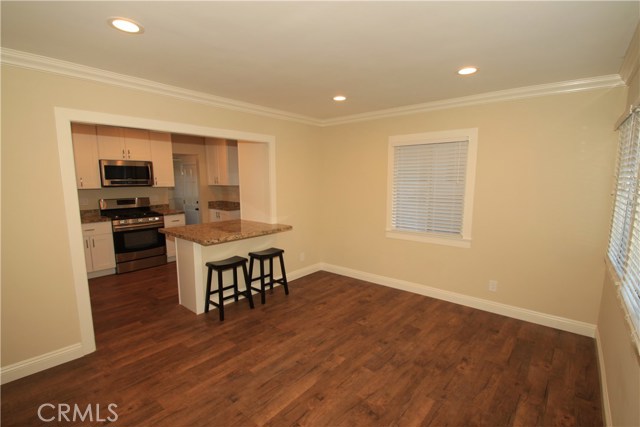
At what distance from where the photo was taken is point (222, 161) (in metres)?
6.45

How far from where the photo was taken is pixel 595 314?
3.03 metres

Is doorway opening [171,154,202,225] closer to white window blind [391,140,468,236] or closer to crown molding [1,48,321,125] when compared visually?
crown molding [1,48,321,125]

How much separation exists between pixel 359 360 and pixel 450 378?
30.5 inches

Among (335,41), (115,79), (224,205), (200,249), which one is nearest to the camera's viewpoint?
(335,41)

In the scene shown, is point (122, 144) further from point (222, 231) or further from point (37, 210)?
point (37, 210)

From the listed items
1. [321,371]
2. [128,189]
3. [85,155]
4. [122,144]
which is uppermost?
[122,144]

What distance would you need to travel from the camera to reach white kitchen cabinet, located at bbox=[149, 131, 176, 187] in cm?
544

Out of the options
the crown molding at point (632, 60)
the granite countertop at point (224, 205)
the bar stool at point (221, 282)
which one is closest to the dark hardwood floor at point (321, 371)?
the bar stool at point (221, 282)

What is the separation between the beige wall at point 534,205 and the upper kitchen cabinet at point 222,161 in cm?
340

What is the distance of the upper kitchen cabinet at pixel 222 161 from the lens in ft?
20.8

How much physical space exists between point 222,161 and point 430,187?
4.46 metres

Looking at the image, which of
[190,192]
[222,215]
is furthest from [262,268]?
[190,192]

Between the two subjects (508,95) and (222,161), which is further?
(222,161)

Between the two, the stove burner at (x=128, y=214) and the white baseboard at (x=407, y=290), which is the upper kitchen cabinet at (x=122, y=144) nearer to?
the stove burner at (x=128, y=214)
